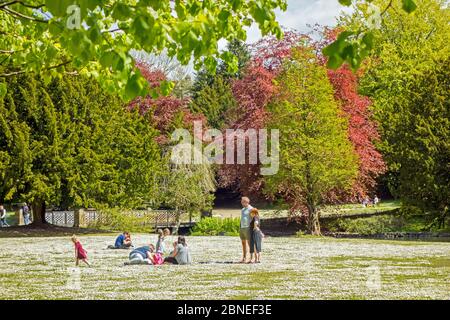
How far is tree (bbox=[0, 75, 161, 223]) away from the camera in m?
36.9

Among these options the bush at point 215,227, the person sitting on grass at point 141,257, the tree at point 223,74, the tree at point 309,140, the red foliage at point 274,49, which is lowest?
the person sitting on grass at point 141,257

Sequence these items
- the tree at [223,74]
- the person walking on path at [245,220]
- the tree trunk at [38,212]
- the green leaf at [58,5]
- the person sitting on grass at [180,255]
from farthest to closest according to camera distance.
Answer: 1. the tree at [223,74]
2. the tree trunk at [38,212]
3. the person sitting on grass at [180,255]
4. the person walking on path at [245,220]
5. the green leaf at [58,5]

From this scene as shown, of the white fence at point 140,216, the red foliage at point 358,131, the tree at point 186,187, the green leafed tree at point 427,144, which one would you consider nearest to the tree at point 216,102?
the white fence at point 140,216

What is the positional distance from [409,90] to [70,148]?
65.6 feet

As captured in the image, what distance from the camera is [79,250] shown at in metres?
20.0

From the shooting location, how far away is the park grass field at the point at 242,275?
14.1 m

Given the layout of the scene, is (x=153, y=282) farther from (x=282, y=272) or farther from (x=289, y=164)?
(x=289, y=164)

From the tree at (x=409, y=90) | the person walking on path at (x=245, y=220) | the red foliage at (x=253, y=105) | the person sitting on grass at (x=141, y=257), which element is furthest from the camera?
the red foliage at (x=253, y=105)

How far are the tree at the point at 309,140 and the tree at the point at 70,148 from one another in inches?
356

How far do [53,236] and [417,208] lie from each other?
2077 cm

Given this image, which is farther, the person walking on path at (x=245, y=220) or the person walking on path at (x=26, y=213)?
the person walking on path at (x=26, y=213)

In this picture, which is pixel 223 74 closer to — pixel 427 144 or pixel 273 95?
pixel 273 95

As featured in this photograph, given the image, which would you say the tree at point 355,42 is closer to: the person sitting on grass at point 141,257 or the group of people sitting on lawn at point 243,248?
the group of people sitting on lawn at point 243,248

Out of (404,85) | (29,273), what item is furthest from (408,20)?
(29,273)
